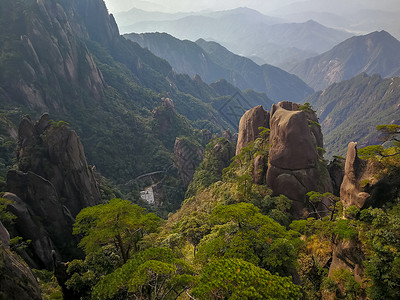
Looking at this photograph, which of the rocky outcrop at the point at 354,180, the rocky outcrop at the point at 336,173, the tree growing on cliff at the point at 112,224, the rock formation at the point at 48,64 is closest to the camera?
the tree growing on cliff at the point at 112,224

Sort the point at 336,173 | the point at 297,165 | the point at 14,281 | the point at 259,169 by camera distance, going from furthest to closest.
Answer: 1. the point at 336,173
2. the point at 259,169
3. the point at 297,165
4. the point at 14,281

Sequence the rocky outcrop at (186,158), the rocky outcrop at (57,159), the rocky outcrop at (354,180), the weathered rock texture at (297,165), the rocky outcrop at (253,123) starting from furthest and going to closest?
the rocky outcrop at (186,158) → the rocky outcrop at (253,123) → the rocky outcrop at (57,159) → the weathered rock texture at (297,165) → the rocky outcrop at (354,180)

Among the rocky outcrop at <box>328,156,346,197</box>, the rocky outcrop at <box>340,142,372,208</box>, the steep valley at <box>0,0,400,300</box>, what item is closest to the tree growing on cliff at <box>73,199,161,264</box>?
the steep valley at <box>0,0,400,300</box>

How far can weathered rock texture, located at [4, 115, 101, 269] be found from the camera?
1093 inches

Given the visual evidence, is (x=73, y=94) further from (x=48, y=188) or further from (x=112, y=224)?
(x=112, y=224)

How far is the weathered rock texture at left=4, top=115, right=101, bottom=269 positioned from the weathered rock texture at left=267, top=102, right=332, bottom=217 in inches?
1095

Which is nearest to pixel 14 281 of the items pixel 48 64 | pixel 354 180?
pixel 354 180

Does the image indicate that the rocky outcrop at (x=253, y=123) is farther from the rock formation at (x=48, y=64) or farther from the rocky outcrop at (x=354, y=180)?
the rock formation at (x=48, y=64)

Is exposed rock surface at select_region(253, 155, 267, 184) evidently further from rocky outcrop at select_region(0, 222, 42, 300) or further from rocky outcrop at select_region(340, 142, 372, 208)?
rocky outcrop at select_region(0, 222, 42, 300)

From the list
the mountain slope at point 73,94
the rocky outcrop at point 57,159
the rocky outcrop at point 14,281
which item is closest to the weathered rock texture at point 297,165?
the rocky outcrop at point 14,281

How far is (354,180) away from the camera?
69.0ft

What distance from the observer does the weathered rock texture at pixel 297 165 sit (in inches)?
1150

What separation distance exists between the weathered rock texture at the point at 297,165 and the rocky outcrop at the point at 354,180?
23.1 feet

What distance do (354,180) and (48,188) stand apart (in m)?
34.9
